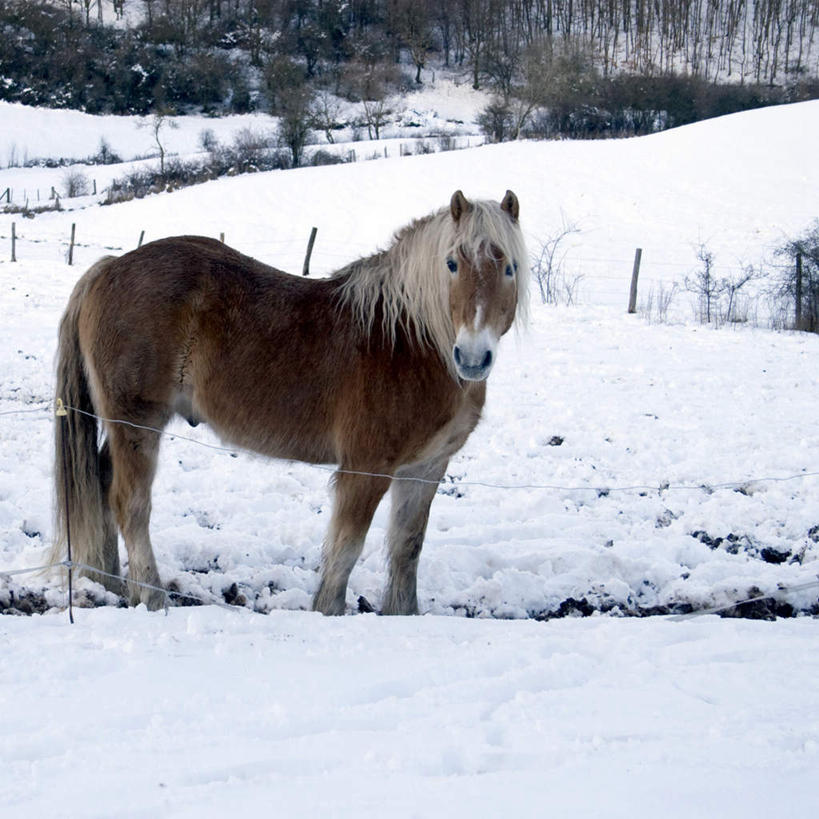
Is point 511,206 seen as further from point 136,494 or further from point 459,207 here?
point 136,494

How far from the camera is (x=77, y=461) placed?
12.8ft

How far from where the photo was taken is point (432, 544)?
4.79 meters

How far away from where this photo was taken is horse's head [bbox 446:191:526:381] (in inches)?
123

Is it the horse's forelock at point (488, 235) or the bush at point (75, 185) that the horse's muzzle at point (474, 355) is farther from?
the bush at point (75, 185)

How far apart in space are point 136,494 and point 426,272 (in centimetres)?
167

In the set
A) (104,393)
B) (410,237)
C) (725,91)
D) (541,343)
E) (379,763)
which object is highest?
(725,91)

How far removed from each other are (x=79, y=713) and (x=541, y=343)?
365 inches

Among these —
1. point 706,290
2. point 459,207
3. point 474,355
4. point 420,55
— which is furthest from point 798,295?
point 420,55

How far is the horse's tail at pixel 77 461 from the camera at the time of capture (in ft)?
12.6

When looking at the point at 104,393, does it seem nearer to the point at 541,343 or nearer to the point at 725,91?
the point at 541,343

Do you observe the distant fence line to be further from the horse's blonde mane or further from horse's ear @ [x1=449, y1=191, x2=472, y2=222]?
horse's ear @ [x1=449, y1=191, x2=472, y2=222]

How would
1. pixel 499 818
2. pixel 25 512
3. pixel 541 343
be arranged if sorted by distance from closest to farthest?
pixel 499 818 < pixel 25 512 < pixel 541 343

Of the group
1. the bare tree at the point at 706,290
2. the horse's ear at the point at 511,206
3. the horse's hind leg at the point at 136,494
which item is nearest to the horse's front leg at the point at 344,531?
the horse's hind leg at the point at 136,494

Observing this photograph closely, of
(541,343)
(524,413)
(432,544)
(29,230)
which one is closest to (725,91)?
(29,230)
